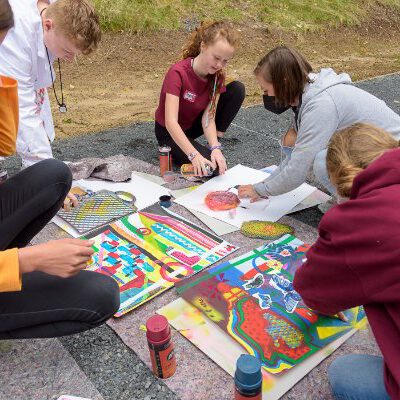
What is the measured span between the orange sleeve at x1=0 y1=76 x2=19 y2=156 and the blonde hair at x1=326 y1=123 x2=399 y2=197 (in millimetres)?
1300

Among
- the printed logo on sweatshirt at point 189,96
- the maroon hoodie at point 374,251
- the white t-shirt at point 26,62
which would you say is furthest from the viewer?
the printed logo on sweatshirt at point 189,96

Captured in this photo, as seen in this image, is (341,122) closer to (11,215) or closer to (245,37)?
(11,215)

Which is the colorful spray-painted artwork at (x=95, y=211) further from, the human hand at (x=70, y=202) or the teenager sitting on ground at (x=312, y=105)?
the teenager sitting on ground at (x=312, y=105)

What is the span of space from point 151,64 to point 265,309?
19.8 feet

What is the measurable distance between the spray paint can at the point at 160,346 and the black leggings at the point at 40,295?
230 millimetres

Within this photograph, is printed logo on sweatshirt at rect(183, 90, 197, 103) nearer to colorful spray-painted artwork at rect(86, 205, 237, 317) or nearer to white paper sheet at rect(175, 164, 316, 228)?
white paper sheet at rect(175, 164, 316, 228)

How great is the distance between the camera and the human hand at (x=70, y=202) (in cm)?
248

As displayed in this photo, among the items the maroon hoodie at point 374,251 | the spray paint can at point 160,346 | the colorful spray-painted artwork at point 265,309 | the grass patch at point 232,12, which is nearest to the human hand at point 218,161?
the colorful spray-painted artwork at point 265,309

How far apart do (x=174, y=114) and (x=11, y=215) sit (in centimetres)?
150

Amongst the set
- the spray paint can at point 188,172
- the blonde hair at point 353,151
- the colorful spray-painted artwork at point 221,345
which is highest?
the blonde hair at point 353,151

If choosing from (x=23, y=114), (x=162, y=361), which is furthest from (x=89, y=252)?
(x=23, y=114)

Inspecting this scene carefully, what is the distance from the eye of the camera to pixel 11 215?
1.78m

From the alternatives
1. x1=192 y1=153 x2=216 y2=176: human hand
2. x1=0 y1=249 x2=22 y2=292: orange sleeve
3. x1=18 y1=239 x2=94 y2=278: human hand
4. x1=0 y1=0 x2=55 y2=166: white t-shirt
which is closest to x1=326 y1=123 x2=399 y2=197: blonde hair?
x1=18 y1=239 x2=94 y2=278: human hand

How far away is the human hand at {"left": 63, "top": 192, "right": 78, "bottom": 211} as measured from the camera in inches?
97.7
